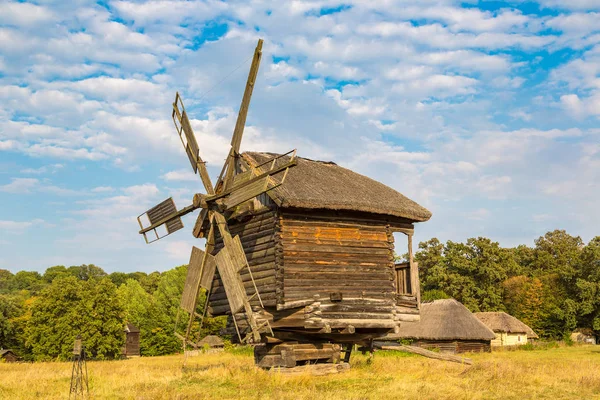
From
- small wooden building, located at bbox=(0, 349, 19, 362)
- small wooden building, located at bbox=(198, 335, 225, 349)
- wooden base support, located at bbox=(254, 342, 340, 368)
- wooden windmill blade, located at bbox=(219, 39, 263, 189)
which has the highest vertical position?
wooden windmill blade, located at bbox=(219, 39, 263, 189)

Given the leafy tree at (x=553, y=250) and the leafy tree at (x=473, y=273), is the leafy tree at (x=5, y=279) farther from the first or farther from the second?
the leafy tree at (x=553, y=250)

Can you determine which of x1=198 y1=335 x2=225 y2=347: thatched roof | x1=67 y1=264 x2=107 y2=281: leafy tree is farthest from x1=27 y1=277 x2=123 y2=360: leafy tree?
x1=67 y1=264 x2=107 y2=281: leafy tree

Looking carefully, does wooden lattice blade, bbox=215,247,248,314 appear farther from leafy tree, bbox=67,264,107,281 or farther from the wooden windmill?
leafy tree, bbox=67,264,107,281

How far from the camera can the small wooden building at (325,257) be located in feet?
52.5

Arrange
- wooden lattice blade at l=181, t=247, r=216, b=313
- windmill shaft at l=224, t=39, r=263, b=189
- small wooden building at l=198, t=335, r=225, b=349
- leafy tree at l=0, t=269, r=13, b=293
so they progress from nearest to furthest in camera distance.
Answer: windmill shaft at l=224, t=39, r=263, b=189 → wooden lattice blade at l=181, t=247, r=216, b=313 → small wooden building at l=198, t=335, r=225, b=349 → leafy tree at l=0, t=269, r=13, b=293

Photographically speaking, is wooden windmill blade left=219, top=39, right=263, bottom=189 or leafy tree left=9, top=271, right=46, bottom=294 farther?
leafy tree left=9, top=271, right=46, bottom=294

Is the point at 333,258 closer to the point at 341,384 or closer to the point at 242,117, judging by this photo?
the point at 341,384

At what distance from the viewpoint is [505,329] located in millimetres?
46906

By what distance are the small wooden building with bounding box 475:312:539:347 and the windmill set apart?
1347 inches

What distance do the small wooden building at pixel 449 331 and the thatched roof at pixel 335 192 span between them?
21.4m

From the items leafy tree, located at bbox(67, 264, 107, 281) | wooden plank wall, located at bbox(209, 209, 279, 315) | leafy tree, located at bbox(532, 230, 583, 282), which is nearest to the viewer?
wooden plank wall, located at bbox(209, 209, 279, 315)

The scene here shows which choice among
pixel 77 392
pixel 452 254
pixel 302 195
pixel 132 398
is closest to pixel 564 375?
pixel 302 195

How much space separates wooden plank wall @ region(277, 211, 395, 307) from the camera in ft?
52.3

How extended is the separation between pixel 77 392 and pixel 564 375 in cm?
1256
